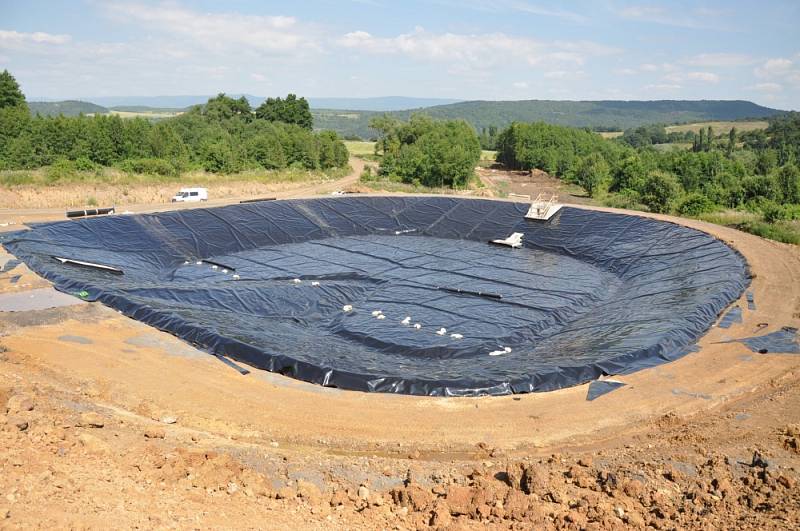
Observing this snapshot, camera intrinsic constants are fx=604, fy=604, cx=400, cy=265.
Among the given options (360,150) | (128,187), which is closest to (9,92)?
(128,187)

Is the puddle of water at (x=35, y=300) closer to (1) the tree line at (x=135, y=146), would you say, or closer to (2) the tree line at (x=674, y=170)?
(1) the tree line at (x=135, y=146)

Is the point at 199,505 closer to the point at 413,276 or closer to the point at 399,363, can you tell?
the point at 399,363

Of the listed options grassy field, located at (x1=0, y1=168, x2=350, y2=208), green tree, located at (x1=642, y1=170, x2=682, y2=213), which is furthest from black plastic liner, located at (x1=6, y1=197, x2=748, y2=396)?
grassy field, located at (x1=0, y1=168, x2=350, y2=208)

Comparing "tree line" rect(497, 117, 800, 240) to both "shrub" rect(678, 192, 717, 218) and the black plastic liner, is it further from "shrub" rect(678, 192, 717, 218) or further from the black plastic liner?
the black plastic liner

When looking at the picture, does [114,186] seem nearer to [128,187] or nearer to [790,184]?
[128,187]

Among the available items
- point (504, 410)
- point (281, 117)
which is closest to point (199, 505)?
point (504, 410)

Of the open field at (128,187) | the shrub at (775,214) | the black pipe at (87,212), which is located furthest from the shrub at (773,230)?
the black pipe at (87,212)
